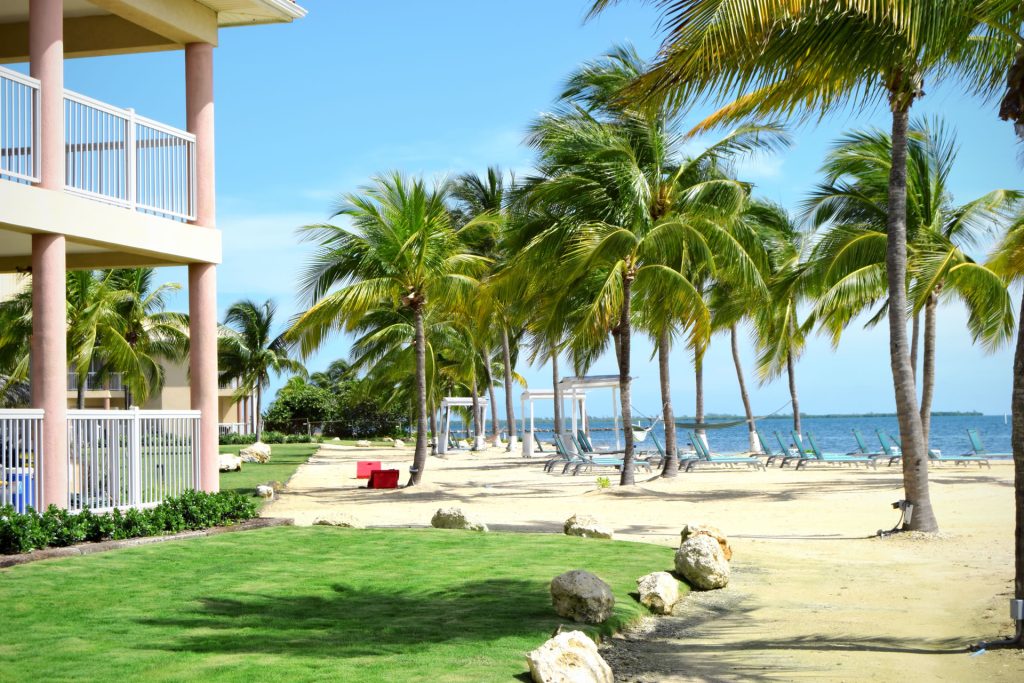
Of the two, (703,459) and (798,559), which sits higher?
(703,459)

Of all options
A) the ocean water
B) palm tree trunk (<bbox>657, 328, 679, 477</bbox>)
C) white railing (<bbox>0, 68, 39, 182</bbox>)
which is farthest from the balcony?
the ocean water

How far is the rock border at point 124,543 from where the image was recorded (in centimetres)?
992

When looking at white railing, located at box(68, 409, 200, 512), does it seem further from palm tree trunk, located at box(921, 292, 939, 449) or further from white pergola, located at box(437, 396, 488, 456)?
white pergola, located at box(437, 396, 488, 456)

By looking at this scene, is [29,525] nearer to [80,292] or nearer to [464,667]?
[464,667]

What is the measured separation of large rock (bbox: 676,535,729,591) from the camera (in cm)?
959

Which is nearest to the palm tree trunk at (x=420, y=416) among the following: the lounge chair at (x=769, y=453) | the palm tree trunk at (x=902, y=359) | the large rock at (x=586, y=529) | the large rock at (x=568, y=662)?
the large rock at (x=586, y=529)

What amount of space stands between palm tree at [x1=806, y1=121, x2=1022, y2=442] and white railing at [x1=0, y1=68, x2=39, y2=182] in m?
12.0

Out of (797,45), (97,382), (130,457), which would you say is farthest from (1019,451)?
(97,382)

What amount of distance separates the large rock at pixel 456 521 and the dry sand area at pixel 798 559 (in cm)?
84

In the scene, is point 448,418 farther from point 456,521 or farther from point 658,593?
point 658,593

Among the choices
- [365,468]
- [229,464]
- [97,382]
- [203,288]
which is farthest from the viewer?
[97,382]

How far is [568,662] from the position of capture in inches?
237

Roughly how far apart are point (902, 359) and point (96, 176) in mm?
10243

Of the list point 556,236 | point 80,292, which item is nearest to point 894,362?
point 556,236
